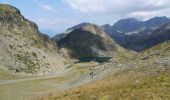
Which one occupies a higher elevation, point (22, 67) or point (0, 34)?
point (0, 34)

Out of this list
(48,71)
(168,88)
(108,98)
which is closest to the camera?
(108,98)

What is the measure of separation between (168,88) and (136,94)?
3.65 m

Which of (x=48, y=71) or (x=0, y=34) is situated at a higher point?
(x=0, y=34)

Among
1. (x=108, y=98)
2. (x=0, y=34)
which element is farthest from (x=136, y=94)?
(x=0, y=34)

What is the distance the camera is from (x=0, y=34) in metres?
199

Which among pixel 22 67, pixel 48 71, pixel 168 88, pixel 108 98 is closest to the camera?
pixel 108 98

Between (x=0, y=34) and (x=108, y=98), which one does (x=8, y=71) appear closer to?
(x=0, y=34)

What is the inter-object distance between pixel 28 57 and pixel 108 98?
16853 cm

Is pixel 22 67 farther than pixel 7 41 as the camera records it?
No

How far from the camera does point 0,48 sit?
609ft

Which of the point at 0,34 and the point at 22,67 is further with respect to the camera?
the point at 0,34

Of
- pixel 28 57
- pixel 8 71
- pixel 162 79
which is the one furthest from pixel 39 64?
pixel 162 79

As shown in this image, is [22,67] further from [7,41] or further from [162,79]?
[162,79]

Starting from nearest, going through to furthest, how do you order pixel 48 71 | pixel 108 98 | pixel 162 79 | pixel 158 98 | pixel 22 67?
pixel 158 98 → pixel 108 98 → pixel 162 79 → pixel 22 67 → pixel 48 71
